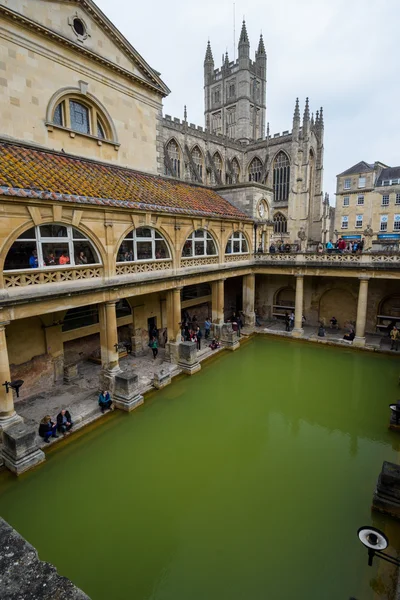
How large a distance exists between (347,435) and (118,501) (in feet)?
24.7

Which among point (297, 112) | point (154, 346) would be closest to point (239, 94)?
point (297, 112)

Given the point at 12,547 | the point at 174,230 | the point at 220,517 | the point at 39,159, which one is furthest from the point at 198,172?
the point at 12,547

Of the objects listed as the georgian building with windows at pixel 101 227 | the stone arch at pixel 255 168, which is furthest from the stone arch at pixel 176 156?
the georgian building with windows at pixel 101 227

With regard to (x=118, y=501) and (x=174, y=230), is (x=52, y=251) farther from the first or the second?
(x=118, y=501)

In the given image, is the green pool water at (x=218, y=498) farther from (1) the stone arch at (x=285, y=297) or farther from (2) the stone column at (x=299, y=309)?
(1) the stone arch at (x=285, y=297)

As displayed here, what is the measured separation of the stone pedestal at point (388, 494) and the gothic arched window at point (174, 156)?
115 feet

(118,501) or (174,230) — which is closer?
(118,501)

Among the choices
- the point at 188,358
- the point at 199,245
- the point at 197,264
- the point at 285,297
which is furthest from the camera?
the point at 285,297

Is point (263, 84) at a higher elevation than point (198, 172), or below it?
higher

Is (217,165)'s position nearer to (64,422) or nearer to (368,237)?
(368,237)

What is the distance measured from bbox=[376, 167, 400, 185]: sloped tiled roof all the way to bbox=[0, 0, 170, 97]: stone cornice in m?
35.0

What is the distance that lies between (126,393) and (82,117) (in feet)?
40.4

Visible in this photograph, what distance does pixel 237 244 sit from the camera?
20812mm

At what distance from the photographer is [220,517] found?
7.64m
